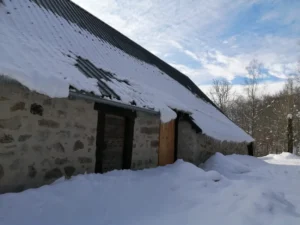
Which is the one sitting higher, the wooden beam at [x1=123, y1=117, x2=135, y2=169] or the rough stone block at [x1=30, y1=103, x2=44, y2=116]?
the rough stone block at [x1=30, y1=103, x2=44, y2=116]

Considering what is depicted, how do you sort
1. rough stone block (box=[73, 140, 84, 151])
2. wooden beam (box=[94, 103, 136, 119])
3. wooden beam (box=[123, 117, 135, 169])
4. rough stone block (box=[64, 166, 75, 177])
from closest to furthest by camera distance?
1. rough stone block (box=[64, 166, 75, 177])
2. rough stone block (box=[73, 140, 84, 151])
3. wooden beam (box=[94, 103, 136, 119])
4. wooden beam (box=[123, 117, 135, 169])

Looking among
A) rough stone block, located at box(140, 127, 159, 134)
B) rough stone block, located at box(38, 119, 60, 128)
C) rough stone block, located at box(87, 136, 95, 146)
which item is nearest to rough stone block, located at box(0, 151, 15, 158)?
rough stone block, located at box(38, 119, 60, 128)

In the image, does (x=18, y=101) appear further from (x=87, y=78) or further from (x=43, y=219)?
(x=43, y=219)

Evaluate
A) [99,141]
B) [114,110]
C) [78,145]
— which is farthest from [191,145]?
[78,145]

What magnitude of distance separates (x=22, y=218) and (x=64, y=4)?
7532 millimetres

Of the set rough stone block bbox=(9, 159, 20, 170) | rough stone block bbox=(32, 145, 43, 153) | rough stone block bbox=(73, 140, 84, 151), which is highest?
rough stone block bbox=(73, 140, 84, 151)

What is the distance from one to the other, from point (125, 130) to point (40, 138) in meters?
2.55

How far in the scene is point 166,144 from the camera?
26.8ft

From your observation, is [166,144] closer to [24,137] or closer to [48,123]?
[48,123]

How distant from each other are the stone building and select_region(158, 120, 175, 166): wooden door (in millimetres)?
28

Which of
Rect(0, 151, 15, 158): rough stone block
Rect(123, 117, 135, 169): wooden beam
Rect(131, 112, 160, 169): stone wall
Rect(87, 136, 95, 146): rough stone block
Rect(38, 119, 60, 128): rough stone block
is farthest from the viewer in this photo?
Rect(131, 112, 160, 169): stone wall

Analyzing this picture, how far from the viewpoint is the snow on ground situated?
3.37m

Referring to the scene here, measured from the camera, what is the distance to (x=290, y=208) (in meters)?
4.21

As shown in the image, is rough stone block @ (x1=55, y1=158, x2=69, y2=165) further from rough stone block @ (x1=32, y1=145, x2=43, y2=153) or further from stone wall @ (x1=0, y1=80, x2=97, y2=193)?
rough stone block @ (x1=32, y1=145, x2=43, y2=153)
